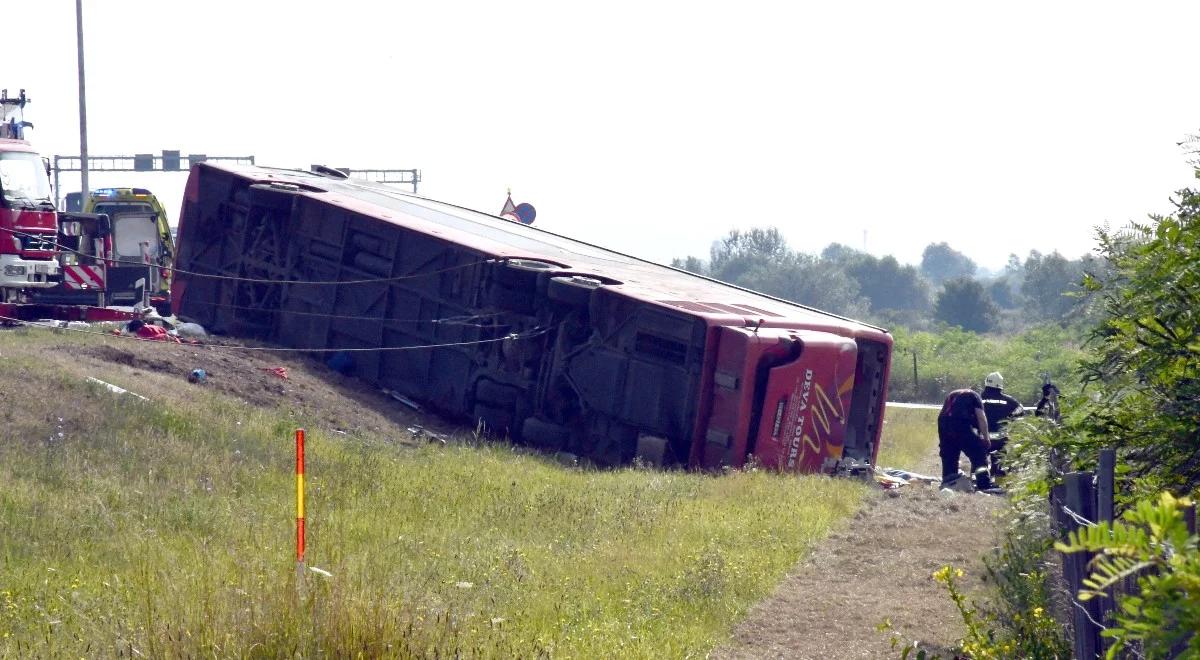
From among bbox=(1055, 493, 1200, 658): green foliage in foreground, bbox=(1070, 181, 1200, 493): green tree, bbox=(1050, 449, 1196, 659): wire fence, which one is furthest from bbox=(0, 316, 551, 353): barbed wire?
bbox=(1055, 493, 1200, 658): green foliage in foreground

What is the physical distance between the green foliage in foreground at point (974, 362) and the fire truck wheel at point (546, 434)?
16235 mm

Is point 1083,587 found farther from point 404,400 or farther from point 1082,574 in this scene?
point 404,400

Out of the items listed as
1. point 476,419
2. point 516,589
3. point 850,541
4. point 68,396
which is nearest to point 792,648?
point 516,589

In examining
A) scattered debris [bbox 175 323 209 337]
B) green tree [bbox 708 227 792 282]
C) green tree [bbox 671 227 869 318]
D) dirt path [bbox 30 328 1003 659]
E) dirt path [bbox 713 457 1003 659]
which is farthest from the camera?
green tree [bbox 708 227 792 282]

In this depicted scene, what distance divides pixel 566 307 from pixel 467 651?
8903 mm

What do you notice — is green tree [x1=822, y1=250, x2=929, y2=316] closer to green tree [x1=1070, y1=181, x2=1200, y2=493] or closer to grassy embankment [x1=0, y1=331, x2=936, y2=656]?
grassy embankment [x1=0, y1=331, x2=936, y2=656]

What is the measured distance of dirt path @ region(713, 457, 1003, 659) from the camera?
691cm

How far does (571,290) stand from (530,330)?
0.77m

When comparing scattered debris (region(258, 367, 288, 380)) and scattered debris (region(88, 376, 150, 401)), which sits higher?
scattered debris (region(88, 376, 150, 401))

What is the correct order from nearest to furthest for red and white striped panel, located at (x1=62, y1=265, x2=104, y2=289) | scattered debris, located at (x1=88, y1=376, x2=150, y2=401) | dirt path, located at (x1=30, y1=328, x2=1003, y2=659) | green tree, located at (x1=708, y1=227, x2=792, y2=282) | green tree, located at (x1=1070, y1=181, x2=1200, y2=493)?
green tree, located at (x1=1070, y1=181, x2=1200, y2=493) < dirt path, located at (x1=30, y1=328, x2=1003, y2=659) < scattered debris, located at (x1=88, y1=376, x2=150, y2=401) < red and white striped panel, located at (x1=62, y1=265, x2=104, y2=289) < green tree, located at (x1=708, y1=227, x2=792, y2=282)

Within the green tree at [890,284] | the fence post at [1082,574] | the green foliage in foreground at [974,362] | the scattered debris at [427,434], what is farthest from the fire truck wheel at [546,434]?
the green tree at [890,284]

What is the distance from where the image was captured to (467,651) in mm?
5680

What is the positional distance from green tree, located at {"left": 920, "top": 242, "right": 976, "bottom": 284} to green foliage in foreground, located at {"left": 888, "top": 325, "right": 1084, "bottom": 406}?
4417 inches

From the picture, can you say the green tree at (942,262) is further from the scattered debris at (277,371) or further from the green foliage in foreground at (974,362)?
the scattered debris at (277,371)
